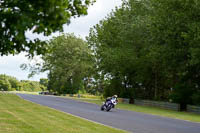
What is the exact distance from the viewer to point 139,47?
160ft

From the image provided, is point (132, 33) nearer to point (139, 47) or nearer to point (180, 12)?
point (139, 47)

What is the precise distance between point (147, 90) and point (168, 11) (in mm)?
19435

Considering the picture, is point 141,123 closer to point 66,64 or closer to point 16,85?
point 66,64

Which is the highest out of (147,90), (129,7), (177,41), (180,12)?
(129,7)

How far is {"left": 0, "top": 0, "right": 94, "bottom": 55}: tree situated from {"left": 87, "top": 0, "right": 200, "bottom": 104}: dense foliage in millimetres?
26847

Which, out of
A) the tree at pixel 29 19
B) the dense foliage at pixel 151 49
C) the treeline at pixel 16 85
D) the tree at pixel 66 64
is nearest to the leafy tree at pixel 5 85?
the treeline at pixel 16 85

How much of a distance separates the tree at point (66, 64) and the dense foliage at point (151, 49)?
27386 millimetres

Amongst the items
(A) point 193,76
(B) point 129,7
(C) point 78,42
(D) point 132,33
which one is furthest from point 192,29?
(C) point 78,42

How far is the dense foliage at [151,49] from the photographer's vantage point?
35.2 m

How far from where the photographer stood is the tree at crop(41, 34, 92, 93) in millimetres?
87125

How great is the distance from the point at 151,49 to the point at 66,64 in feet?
163

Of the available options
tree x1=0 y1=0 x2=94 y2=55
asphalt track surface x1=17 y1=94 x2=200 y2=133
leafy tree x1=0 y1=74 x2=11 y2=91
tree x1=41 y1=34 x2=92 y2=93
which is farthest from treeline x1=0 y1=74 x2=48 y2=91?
tree x1=0 y1=0 x2=94 y2=55

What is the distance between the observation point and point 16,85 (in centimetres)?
17700

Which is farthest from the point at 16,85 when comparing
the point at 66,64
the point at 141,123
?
the point at 141,123
